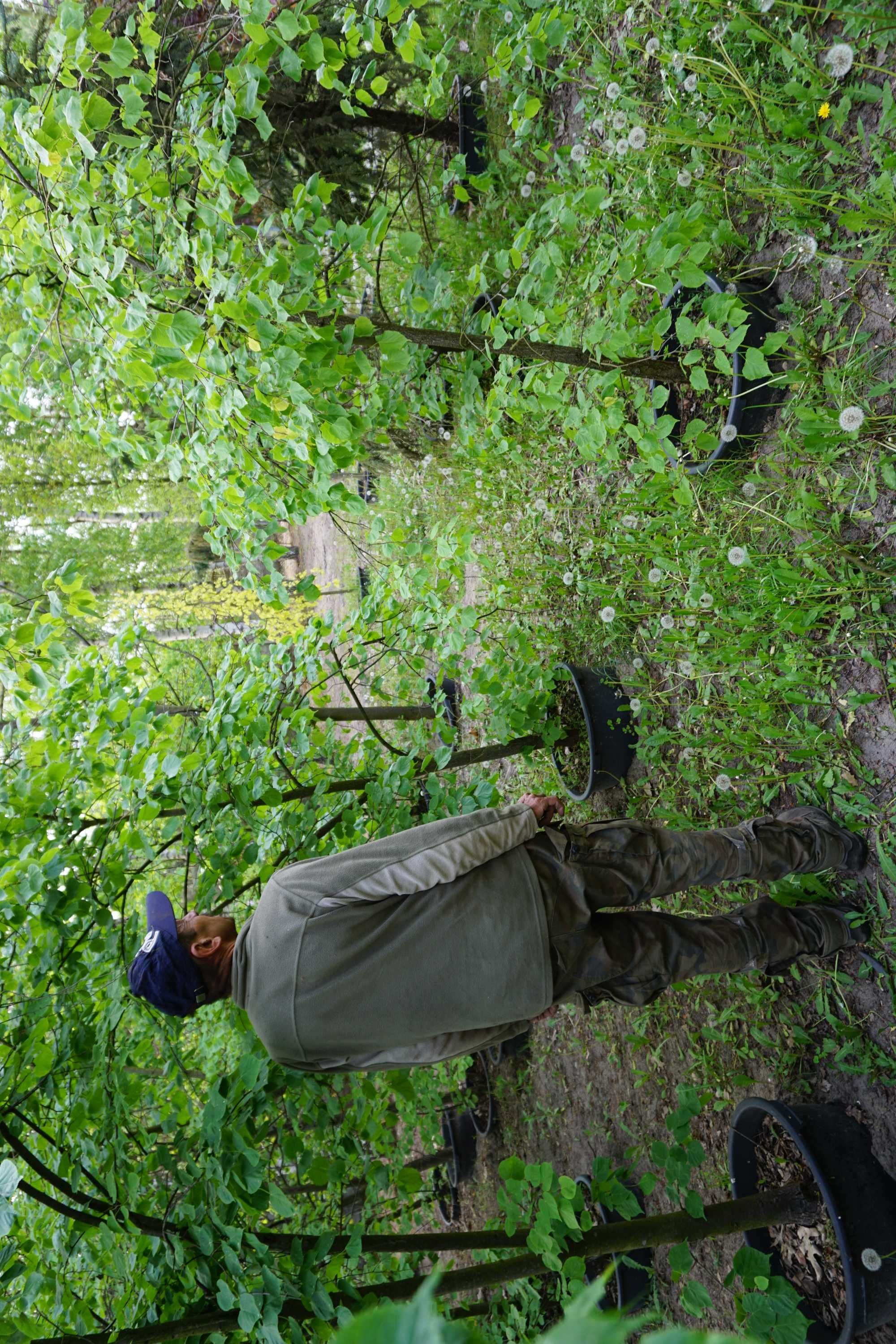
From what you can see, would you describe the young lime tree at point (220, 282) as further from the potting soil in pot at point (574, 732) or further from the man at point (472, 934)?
the potting soil in pot at point (574, 732)

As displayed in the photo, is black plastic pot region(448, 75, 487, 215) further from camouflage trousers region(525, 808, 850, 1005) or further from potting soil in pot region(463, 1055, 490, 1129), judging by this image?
potting soil in pot region(463, 1055, 490, 1129)

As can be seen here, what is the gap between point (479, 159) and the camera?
524cm

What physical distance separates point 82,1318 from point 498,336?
10.1 feet

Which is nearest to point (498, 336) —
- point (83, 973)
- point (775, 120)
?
point (775, 120)

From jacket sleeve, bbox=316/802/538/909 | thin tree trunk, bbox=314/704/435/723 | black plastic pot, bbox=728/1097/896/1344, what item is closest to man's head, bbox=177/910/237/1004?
jacket sleeve, bbox=316/802/538/909

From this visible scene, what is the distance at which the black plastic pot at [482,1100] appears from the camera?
17.1ft

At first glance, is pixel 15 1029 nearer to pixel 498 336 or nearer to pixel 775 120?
pixel 498 336

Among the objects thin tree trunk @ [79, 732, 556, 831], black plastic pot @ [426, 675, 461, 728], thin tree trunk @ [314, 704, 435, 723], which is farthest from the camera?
black plastic pot @ [426, 675, 461, 728]

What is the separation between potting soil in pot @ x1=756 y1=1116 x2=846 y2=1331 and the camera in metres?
2.57

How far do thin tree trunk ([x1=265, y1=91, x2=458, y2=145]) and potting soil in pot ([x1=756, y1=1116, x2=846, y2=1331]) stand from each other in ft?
15.8

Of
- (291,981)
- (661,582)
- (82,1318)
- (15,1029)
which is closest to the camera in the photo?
(82,1318)

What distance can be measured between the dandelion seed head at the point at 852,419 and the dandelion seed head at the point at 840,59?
3.05 feet

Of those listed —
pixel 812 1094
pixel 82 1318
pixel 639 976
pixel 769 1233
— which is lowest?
pixel 769 1233

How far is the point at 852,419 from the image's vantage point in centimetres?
233
